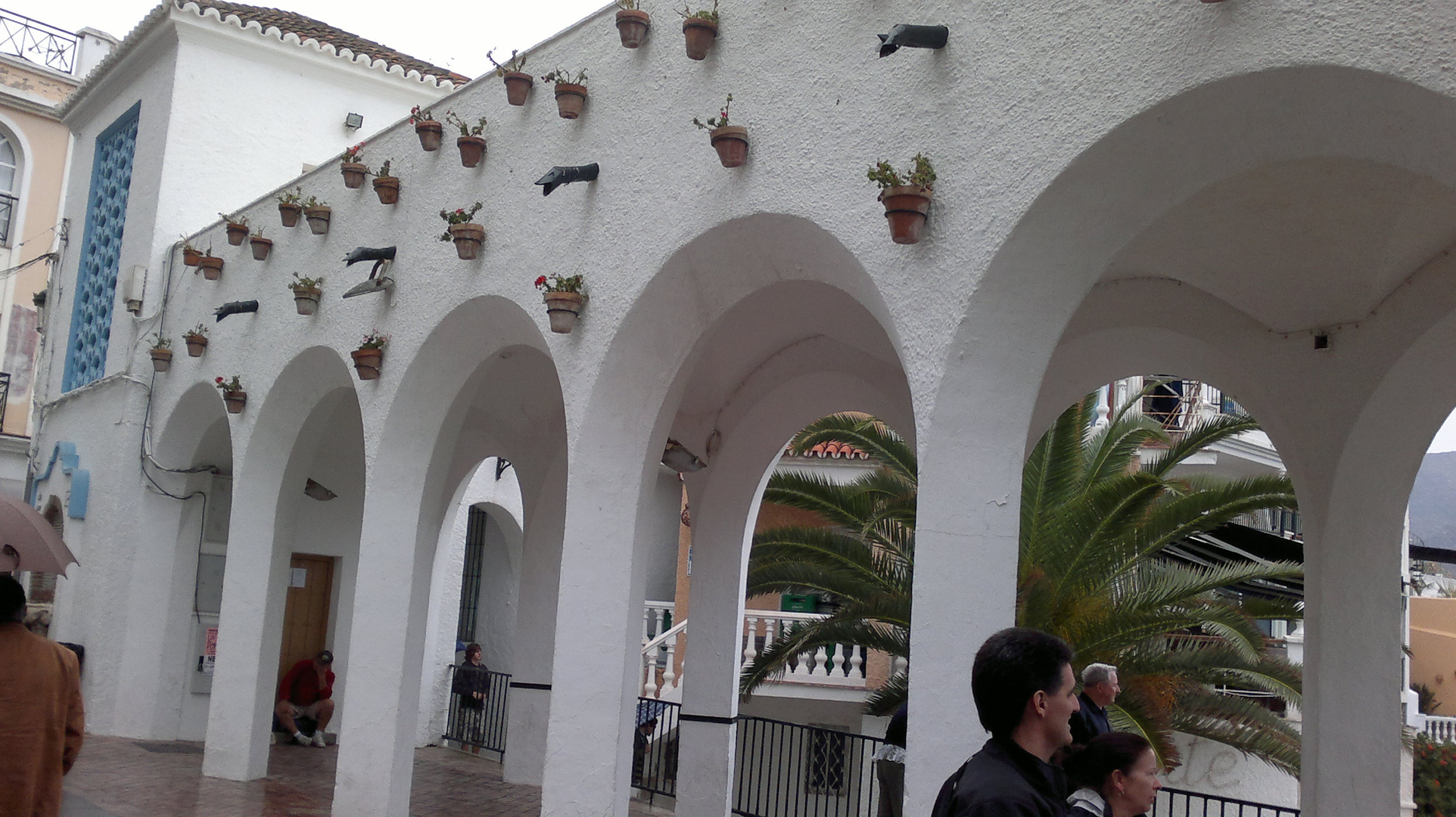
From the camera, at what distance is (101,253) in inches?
627

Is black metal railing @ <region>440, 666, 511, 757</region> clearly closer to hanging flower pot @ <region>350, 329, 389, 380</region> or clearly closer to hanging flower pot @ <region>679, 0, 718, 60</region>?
hanging flower pot @ <region>350, 329, 389, 380</region>

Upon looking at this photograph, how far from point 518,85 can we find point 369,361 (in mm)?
2489

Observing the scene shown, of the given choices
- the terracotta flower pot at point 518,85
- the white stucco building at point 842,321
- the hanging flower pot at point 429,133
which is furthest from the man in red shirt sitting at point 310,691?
the terracotta flower pot at point 518,85

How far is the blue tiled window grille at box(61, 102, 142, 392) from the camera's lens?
15406 millimetres

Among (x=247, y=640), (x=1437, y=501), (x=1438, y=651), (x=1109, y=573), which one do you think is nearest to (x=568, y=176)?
(x=1109, y=573)

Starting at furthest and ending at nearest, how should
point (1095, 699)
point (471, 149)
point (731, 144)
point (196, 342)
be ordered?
point (196, 342) → point (471, 149) → point (731, 144) → point (1095, 699)

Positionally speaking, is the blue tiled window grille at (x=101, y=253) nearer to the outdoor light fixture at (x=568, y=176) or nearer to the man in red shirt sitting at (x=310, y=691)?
the man in red shirt sitting at (x=310, y=691)

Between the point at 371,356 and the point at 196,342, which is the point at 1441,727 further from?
the point at 196,342

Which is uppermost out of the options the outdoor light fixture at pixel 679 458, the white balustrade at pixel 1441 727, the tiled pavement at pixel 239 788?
the outdoor light fixture at pixel 679 458

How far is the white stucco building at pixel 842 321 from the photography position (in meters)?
4.80

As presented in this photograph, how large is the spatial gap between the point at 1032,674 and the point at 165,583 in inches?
499

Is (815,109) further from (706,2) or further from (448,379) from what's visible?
(448,379)

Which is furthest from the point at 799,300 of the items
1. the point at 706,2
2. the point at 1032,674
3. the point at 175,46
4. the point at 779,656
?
the point at 175,46

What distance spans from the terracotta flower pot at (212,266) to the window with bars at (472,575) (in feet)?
20.6
